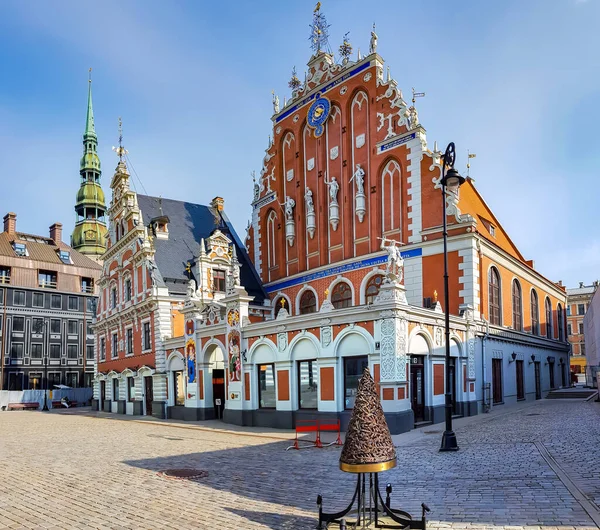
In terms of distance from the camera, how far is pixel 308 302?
33.2 m

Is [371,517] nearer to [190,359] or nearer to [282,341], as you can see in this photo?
[282,341]

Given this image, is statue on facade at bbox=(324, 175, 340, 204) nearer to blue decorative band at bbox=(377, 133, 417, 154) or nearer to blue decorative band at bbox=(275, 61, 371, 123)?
blue decorative band at bbox=(377, 133, 417, 154)

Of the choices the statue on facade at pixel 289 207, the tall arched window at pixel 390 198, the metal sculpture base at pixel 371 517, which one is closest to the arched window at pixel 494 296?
the tall arched window at pixel 390 198

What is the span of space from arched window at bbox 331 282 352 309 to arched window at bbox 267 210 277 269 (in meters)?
6.23

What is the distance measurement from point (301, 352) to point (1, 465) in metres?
11.9

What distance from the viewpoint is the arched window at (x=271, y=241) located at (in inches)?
1435

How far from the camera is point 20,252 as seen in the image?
60938 millimetres

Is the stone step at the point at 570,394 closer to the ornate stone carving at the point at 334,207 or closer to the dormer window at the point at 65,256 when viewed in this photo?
the ornate stone carving at the point at 334,207

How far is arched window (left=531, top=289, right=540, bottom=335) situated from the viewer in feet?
120

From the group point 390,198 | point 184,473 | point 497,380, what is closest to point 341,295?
point 390,198

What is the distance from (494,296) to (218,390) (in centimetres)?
1536

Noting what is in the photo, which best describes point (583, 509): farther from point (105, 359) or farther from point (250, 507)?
point (105, 359)

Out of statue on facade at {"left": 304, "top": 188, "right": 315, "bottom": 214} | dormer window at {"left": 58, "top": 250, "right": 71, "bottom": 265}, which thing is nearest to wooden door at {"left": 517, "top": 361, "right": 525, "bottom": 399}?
statue on facade at {"left": 304, "top": 188, "right": 315, "bottom": 214}

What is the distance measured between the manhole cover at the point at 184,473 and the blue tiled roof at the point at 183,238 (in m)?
22.2
